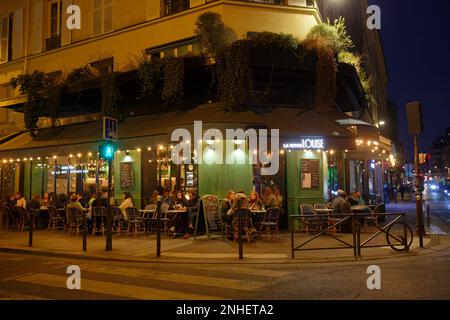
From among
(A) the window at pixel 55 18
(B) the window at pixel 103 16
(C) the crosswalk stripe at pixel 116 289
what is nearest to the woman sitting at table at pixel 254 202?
(C) the crosswalk stripe at pixel 116 289

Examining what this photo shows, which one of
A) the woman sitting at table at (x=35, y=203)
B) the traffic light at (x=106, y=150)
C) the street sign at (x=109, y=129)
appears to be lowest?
the woman sitting at table at (x=35, y=203)

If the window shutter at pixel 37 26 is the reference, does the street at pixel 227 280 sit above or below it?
below

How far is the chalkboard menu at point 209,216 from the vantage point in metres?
13.7

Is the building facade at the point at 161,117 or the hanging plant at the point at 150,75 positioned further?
the hanging plant at the point at 150,75

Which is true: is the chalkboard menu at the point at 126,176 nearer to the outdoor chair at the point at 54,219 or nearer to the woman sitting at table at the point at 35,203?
the outdoor chair at the point at 54,219

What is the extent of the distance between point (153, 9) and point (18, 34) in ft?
30.6

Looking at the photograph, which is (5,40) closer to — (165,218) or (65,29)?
(65,29)

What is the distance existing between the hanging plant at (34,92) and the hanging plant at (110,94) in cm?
363

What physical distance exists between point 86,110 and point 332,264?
13711mm

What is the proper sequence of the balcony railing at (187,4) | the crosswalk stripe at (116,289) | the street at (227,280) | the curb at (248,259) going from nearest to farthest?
1. the crosswalk stripe at (116,289)
2. the street at (227,280)
3. the curb at (248,259)
4. the balcony railing at (187,4)

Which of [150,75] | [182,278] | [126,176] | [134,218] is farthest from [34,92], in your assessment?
[182,278]
